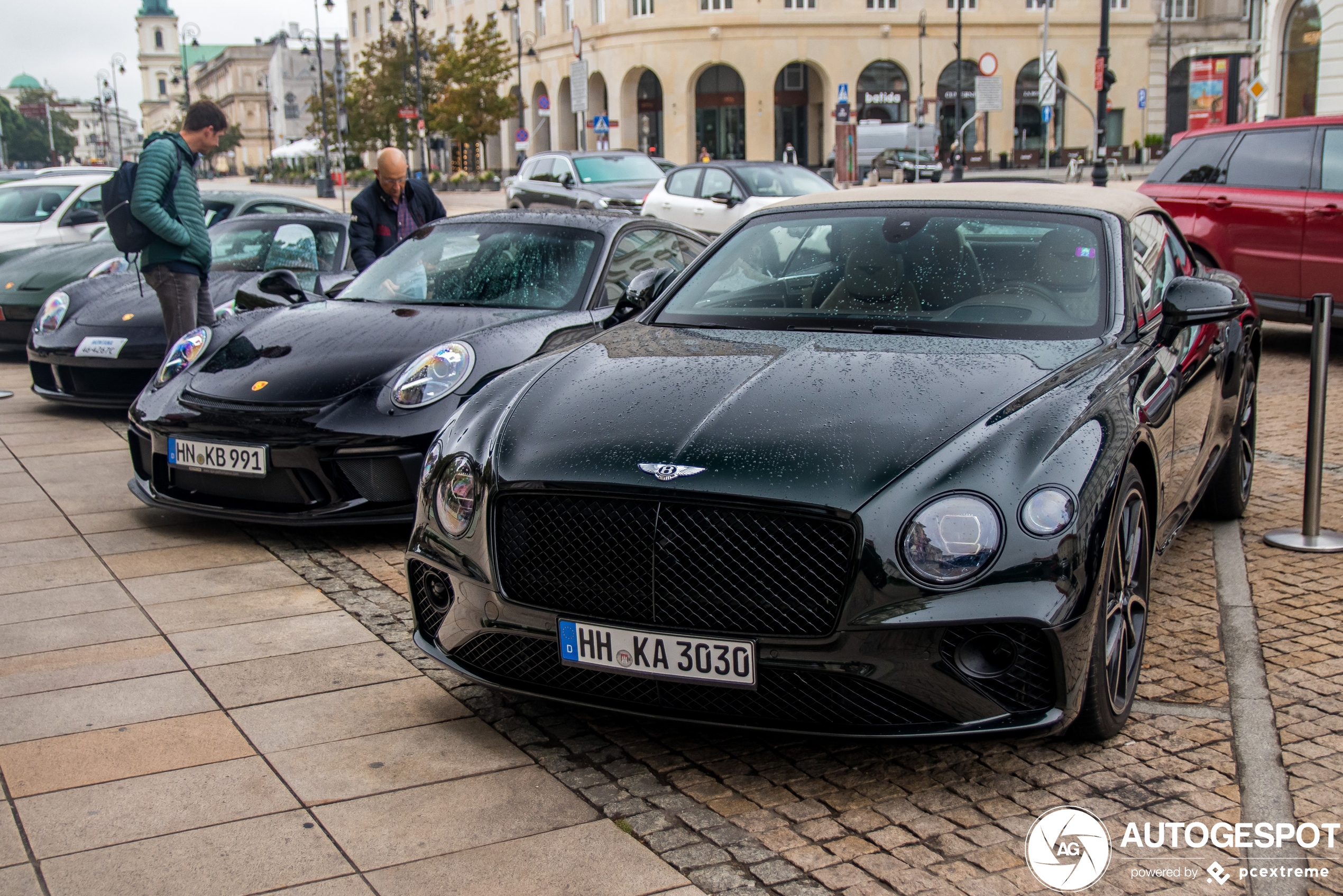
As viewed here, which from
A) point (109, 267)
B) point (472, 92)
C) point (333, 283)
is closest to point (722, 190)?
point (109, 267)

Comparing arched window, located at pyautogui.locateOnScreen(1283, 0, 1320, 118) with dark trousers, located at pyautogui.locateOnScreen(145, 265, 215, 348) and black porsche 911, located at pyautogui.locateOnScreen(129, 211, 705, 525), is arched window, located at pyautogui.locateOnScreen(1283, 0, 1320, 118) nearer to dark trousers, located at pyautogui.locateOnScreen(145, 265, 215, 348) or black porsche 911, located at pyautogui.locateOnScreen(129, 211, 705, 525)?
black porsche 911, located at pyautogui.locateOnScreen(129, 211, 705, 525)

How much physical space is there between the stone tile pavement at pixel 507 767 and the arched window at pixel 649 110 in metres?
63.7

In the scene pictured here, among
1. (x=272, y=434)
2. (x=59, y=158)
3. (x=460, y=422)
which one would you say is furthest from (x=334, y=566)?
(x=59, y=158)

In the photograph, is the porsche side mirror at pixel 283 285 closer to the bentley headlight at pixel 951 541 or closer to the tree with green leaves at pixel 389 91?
the bentley headlight at pixel 951 541

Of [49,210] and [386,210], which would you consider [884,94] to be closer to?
[49,210]

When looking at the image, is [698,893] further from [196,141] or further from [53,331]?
[53,331]

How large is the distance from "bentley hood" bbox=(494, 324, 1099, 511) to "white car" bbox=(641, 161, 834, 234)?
14460 millimetres

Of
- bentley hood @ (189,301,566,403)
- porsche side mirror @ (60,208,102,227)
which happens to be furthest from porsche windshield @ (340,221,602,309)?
porsche side mirror @ (60,208,102,227)

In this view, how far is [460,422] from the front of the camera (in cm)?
396

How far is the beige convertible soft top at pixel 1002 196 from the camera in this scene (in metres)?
4.71

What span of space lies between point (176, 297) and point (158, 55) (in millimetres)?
187149

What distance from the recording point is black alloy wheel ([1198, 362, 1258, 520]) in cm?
566

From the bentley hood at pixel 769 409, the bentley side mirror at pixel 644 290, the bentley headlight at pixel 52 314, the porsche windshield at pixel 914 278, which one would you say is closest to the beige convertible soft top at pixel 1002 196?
the porsche windshield at pixel 914 278

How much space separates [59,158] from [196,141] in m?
173
